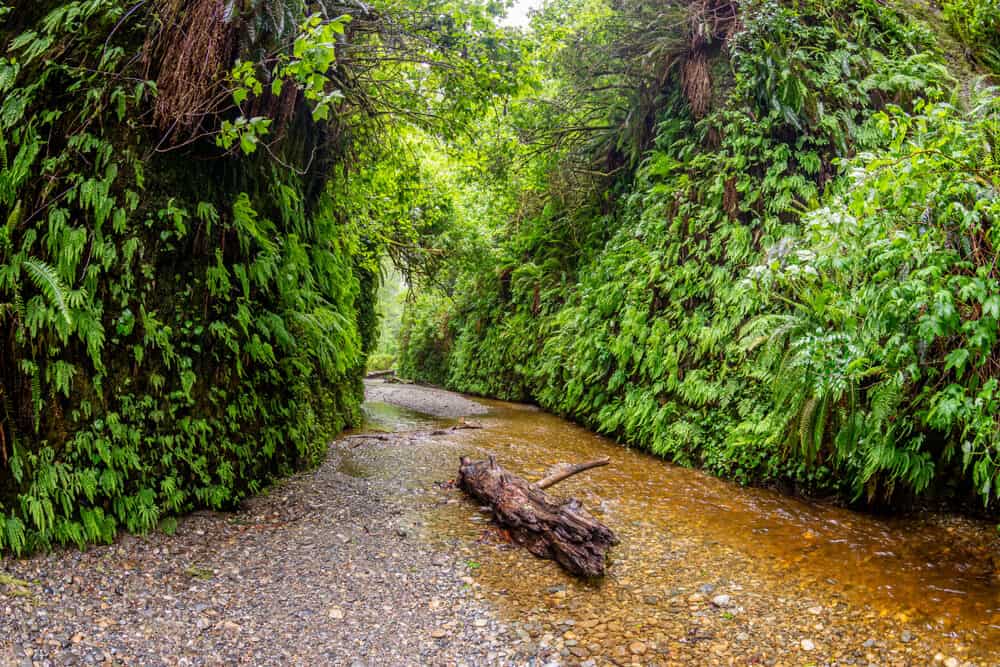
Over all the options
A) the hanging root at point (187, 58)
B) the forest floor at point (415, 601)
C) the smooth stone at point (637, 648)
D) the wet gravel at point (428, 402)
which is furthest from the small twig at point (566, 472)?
the wet gravel at point (428, 402)

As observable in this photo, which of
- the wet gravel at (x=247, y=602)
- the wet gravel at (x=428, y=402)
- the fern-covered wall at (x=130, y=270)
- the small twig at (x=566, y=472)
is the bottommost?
the wet gravel at (x=428, y=402)

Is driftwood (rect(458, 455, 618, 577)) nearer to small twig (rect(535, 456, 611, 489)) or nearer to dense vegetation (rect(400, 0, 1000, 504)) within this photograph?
small twig (rect(535, 456, 611, 489))

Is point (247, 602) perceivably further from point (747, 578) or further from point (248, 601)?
point (747, 578)

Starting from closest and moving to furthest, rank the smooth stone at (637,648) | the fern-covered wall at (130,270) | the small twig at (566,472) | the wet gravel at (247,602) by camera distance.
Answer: the wet gravel at (247,602), the smooth stone at (637,648), the fern-covered wall at (130,270), the small twig at (566,472)

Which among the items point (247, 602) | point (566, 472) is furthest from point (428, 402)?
point (247, 602)

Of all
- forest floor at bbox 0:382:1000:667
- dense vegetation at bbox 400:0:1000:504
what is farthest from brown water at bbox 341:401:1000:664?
dense vegetation at bbox 400:0:1000:504

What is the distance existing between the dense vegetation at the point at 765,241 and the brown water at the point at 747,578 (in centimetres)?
55

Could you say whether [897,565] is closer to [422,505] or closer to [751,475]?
[751,475]

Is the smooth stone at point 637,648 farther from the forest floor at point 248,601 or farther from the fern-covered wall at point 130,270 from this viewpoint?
the fern-covered wall at point 130,270

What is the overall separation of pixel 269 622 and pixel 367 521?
153cm

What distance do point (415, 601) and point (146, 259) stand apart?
10.8 feet

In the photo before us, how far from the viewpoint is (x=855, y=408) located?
16.5 feet

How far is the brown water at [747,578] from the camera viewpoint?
11.3 ft

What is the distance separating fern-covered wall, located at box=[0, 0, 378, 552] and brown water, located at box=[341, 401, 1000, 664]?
2100 millimetres
